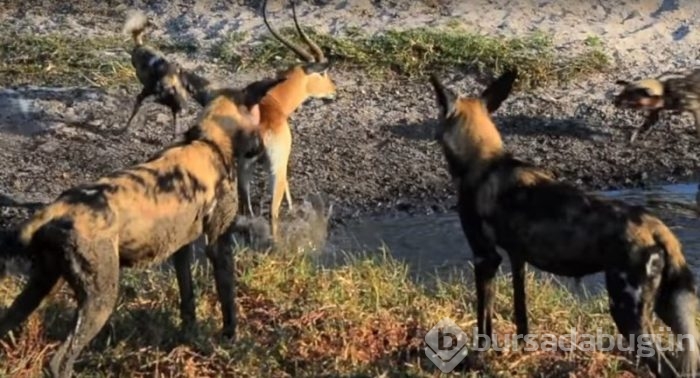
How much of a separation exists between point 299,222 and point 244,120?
2543mm

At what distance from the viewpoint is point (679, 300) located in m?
5.50

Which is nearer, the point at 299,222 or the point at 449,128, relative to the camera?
the point at 449,128

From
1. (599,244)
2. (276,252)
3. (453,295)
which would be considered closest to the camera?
(599,244)

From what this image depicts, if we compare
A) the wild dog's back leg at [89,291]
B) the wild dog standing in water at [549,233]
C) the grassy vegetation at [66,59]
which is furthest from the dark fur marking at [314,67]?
the wild dog's back leg at [89,291]

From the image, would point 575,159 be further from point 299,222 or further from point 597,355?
point 597,355

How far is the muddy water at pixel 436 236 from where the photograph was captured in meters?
8.35

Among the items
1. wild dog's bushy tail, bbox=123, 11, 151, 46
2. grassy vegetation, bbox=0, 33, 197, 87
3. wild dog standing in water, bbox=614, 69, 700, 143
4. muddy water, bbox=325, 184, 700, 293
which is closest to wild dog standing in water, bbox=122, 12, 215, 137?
wild dog's bushy tail, bbox=123, 11, 151, 46

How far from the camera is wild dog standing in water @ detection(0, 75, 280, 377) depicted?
545cm

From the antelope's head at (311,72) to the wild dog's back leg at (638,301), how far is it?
4.09 metres

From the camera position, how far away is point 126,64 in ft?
36.5

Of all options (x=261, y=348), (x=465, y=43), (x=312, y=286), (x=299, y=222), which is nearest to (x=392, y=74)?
(x=465, y=43)

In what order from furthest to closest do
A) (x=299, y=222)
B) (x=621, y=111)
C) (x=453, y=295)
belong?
(x=621, y=111) < (x=299, y=222) < (x=453, y=295)

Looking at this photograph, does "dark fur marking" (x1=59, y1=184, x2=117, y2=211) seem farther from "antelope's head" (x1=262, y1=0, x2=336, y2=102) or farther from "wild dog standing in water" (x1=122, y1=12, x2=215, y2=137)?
"wild dog standing in water" (x1=122, y1=12, x2=215, y2=137)

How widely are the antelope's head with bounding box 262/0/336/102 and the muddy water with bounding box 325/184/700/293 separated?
0.94 meters
